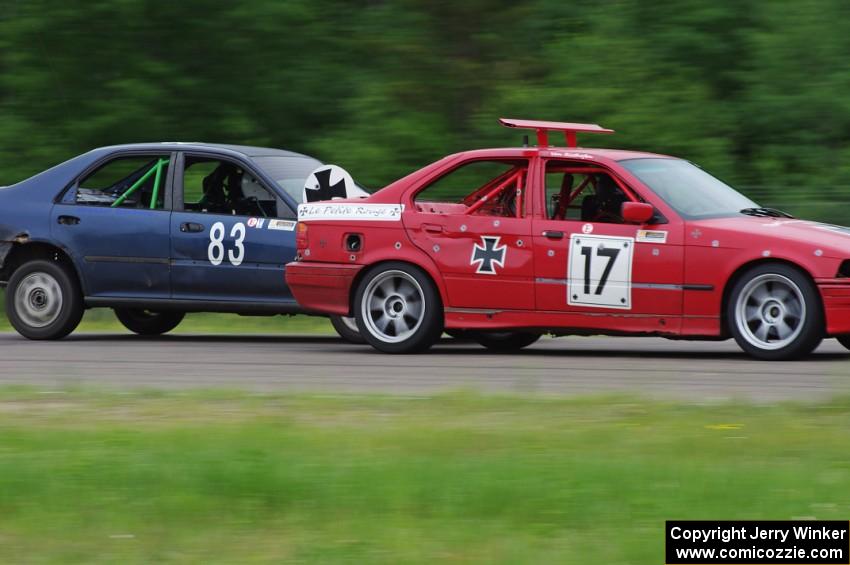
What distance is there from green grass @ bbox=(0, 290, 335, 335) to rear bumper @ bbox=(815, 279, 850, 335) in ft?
18.7

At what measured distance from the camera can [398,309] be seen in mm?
11586

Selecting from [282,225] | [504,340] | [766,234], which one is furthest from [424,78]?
[766,234]

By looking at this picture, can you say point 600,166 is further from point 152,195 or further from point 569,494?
point 569,494

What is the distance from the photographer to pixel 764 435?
6988 millimetres

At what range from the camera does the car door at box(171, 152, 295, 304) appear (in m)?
12.5

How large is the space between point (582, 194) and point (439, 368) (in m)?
1.82

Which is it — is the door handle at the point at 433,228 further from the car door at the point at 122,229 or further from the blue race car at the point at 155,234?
the car door at the point at 122,229

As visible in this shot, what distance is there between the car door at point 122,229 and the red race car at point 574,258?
1.57m

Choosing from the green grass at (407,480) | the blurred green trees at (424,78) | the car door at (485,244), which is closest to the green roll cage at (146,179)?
the car door at (485,244)

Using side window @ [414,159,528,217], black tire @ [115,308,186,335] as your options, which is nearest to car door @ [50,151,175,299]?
black tire @ [115,308,186,335]

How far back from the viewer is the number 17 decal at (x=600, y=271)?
10.7 m

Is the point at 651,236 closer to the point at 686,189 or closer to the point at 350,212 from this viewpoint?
the point at 686,189

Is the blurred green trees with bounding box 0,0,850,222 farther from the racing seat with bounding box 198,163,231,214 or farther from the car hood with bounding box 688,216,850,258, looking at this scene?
the car hood with bounding box 688,216,850,258

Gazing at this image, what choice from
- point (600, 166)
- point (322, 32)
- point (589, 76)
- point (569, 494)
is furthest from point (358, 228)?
point (322, 32)
